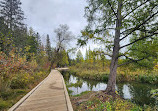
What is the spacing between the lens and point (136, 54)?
4000 mm

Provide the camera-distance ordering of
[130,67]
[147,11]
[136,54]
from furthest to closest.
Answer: [130,67]
[136,54]
[147,11]

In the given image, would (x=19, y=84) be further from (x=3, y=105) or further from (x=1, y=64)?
(x=3, y=105)

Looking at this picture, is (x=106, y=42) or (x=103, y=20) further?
(x=103, y=20)

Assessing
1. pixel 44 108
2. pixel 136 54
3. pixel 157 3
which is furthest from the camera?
pixel 136 54

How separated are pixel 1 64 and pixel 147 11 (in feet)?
24.8

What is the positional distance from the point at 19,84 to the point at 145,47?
8.16 m

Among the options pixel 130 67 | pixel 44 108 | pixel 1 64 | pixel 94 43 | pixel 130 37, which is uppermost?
pixel 130 37

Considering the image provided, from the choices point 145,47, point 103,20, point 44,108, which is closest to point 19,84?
point 44,108

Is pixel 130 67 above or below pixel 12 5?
below

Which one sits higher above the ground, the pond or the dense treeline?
the dense treeline

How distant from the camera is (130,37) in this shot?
4.22 metres

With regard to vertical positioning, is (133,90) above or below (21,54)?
below

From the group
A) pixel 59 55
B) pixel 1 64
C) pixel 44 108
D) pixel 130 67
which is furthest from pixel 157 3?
pixel 59 55

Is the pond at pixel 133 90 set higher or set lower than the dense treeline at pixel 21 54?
lower
